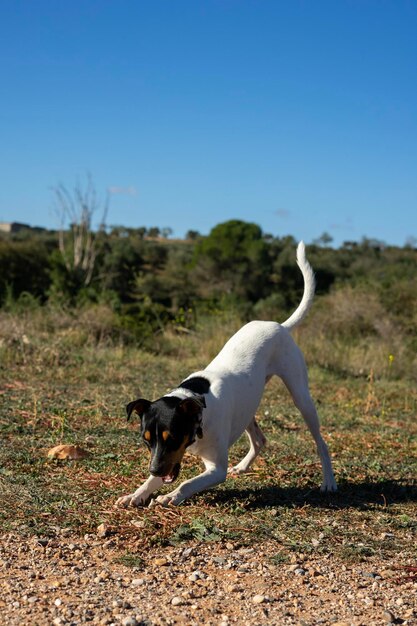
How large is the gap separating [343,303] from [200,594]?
15768 mm

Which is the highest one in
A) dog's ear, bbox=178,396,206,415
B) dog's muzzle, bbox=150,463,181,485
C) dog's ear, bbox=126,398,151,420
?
dog's ear, bbox=178,396,206,415

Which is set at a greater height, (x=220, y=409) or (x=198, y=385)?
(x=198, y=385)

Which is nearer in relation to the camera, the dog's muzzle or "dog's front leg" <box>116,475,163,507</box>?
the dog's muzzle

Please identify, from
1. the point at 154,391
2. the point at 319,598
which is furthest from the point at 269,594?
the point at 154,391

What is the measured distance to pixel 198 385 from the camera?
480 cm

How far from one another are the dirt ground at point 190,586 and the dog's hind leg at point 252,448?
58.6 inches

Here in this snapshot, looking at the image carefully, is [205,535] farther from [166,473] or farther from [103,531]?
[103,531]

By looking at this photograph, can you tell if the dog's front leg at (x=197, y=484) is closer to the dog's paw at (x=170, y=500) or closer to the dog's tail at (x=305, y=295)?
the dog's paw at (x=170, y=500)

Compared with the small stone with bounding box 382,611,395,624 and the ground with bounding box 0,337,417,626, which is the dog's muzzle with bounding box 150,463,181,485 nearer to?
the ground with bounding box 0,337,417,626

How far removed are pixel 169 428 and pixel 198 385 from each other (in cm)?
68

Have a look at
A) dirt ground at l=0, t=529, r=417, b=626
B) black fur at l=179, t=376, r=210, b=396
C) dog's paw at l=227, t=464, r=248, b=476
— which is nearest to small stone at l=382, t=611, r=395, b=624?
dirt ground at l=0, t=529, r=417, b=626

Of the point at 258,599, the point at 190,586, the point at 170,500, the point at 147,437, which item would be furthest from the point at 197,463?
the point at 258,599

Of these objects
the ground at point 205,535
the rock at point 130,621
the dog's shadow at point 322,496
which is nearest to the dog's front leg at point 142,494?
the ground at point 205,535

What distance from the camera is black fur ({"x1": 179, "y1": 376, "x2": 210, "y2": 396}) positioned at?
4.73m
